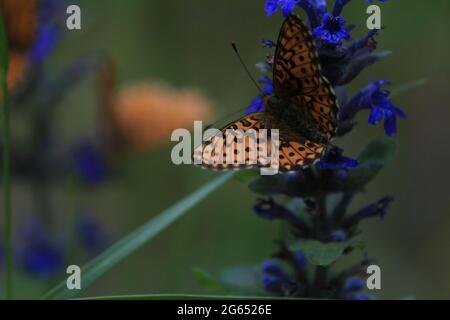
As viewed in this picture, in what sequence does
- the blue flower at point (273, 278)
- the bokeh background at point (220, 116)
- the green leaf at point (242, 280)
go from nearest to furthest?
the blue flower at point (273, 278) → the green leaf at point (242, 280) → the bokeh background at point (220, 116)

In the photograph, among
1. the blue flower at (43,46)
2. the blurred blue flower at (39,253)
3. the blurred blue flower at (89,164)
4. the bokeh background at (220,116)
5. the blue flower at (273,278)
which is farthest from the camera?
the bokeh background at (220,116)

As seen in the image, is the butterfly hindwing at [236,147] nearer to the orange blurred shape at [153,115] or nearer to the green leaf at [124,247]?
the green leaf at [124,247]

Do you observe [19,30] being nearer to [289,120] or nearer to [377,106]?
[289,120]

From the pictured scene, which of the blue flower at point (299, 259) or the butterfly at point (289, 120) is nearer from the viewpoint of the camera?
the butterfly at point (289, 120)

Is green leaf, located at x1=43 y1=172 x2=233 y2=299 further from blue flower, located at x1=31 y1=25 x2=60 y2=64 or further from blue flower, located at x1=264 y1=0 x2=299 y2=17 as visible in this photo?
blue flower, located at x1=31 y1=25 x2=60 y2=64

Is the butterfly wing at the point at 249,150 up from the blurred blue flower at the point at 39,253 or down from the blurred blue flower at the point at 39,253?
up

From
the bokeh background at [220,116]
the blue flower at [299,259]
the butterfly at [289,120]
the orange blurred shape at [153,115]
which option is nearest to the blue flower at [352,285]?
the blue flower at [299,259]

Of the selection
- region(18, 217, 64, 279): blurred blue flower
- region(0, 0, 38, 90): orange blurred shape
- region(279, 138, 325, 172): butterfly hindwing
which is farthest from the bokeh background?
region(279, 138, 325, 172): butterfly hindwing
